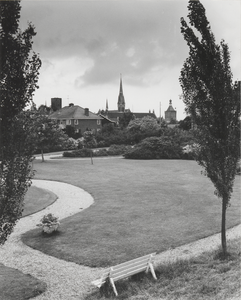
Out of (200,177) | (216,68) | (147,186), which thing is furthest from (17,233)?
(200,177)

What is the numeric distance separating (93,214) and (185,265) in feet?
26.5

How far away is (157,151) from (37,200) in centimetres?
2683

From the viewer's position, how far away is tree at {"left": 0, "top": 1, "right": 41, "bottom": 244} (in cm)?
752

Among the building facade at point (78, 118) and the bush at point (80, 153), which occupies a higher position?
the building facade at point (78, 118)

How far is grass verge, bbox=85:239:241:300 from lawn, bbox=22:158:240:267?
6.87 feet

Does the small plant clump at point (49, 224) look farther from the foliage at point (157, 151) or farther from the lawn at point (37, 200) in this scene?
the foliage at point (157, 151)

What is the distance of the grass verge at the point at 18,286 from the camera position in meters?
9.20

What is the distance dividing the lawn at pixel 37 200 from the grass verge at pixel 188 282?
9970 millimetres

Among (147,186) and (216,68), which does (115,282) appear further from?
(147,186)

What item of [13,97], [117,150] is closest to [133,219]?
[13,97]

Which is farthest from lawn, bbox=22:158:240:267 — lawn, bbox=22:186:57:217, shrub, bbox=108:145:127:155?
shrub, bbox=108:145:127:155

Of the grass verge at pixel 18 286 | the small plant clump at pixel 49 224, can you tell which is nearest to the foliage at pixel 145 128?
the small plant clump at pixel 49 224

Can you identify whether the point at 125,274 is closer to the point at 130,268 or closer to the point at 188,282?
the point at 130,268

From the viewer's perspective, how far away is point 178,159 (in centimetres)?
4441
